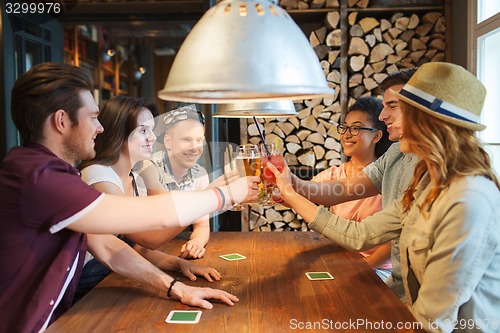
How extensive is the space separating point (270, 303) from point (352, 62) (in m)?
3.04

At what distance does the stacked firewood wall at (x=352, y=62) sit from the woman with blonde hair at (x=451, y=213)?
2611 mm

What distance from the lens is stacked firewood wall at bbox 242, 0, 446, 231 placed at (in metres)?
4.11

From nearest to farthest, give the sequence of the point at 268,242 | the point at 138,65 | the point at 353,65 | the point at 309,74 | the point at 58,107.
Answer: the point at 309,74 < the point at 58,107 < the point at 268,242 < the point at 353,65 < the point at 138,65

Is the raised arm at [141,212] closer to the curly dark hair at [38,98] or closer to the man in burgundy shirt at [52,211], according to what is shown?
the man in burgundy shirt at [52,211]

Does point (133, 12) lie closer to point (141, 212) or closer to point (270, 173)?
point (270, 173)

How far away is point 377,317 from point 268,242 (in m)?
1.00

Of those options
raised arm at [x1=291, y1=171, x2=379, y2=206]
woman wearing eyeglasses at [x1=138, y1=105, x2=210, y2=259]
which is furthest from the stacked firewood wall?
raised arm at [x1=291, y1=171, x2=379, y2=206]

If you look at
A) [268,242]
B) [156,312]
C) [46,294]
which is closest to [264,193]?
[268,242]

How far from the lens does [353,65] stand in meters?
4.13

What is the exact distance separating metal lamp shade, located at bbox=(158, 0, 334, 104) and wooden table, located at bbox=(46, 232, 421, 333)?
0.65 metres

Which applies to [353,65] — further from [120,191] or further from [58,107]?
[58,107]

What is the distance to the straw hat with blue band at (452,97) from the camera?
1.41 meters

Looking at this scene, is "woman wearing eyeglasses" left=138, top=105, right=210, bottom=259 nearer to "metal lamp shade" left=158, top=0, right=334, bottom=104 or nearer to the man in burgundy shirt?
the man in burgundy shirt

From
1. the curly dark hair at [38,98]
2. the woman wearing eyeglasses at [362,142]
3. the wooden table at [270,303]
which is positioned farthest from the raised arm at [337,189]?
the curly dark hair at [38,98]
